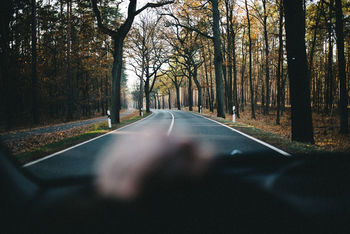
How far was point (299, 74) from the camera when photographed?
19.5 ft

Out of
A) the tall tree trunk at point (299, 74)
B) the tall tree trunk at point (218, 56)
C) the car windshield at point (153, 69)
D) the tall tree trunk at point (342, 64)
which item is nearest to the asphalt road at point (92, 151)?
the car windshield at point (153, 69)

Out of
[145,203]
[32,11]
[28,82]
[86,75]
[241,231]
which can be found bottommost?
[241,231]

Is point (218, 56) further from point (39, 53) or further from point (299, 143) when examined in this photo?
point (39, 53)

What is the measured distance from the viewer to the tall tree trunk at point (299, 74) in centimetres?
592

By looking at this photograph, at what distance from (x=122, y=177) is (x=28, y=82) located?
75.5ft

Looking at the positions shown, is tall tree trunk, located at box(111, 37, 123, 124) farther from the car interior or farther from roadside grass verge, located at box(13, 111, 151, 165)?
the car interior

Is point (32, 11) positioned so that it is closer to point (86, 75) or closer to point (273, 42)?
point (86, 75)

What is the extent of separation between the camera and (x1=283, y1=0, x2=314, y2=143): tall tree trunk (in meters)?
5.92

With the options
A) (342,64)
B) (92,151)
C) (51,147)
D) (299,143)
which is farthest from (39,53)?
(342,64)

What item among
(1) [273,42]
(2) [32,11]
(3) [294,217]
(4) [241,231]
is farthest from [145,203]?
(1) [273,42]

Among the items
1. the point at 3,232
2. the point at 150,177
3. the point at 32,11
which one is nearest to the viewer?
the point at 3,232

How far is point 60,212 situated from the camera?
33.2 inches

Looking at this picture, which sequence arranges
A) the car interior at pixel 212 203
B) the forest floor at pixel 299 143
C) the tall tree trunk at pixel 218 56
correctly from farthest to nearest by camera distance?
the tall tree trunk at pixel 218 56 → the forest floor at pixel 299 143 → the car interior at pixel 212 203

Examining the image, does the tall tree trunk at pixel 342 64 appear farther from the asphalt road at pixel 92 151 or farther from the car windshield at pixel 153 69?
the asphalt road at pixel 92 151
